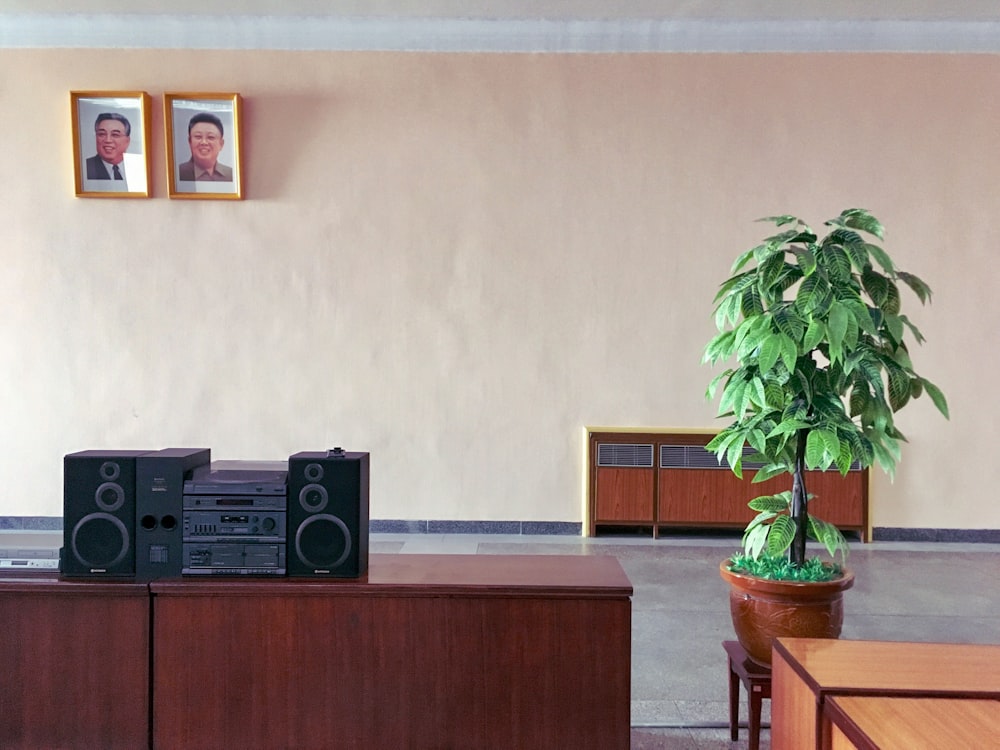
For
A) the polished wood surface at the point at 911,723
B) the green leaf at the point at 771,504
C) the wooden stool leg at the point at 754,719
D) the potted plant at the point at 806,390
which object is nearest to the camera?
the polished wood surface at the point at 911,723

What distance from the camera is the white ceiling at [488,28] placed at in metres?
5.73

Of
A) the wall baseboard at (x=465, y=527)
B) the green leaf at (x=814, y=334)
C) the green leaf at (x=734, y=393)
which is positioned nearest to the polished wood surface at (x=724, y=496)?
the wall baseboard at (x=465, y=527)

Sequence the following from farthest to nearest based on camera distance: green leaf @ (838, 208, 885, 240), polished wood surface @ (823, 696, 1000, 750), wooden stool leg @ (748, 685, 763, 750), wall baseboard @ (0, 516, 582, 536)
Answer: wall baseboard @ (0, 516, 582, 536) < green leaf @ (838, 208, 885, 240) < wooden stool leg @ (748, 685, 763, 750) < polished wood surface @ (823, 696, 1000, 750)

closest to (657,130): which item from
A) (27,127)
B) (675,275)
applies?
(675,275)

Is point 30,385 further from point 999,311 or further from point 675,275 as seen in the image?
point 999,311

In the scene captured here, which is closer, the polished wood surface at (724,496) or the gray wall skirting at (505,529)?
the polished wood surface at (724,496)

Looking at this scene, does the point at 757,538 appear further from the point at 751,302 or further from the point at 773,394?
the point at 751,302

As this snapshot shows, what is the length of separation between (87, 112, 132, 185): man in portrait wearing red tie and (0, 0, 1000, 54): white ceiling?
55 cm

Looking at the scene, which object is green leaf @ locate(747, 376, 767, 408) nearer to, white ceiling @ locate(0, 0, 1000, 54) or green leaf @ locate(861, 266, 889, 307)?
green leaf @ locate(861, 266, 889, 307)

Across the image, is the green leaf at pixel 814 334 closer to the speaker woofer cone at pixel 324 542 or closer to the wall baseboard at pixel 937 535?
the speaker woofer cone at pixel 324 542

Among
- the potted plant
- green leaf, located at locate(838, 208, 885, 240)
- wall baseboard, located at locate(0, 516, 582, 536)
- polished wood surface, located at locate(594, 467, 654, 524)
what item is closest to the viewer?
the potted plant

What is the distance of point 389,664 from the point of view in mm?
2367

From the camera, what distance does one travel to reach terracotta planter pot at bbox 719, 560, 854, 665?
2.65 meters

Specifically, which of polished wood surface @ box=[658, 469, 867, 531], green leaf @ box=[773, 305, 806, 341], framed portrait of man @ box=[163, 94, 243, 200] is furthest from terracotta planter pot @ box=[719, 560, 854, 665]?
framed portrait of man @ box=[163, 94, 243, 200]
